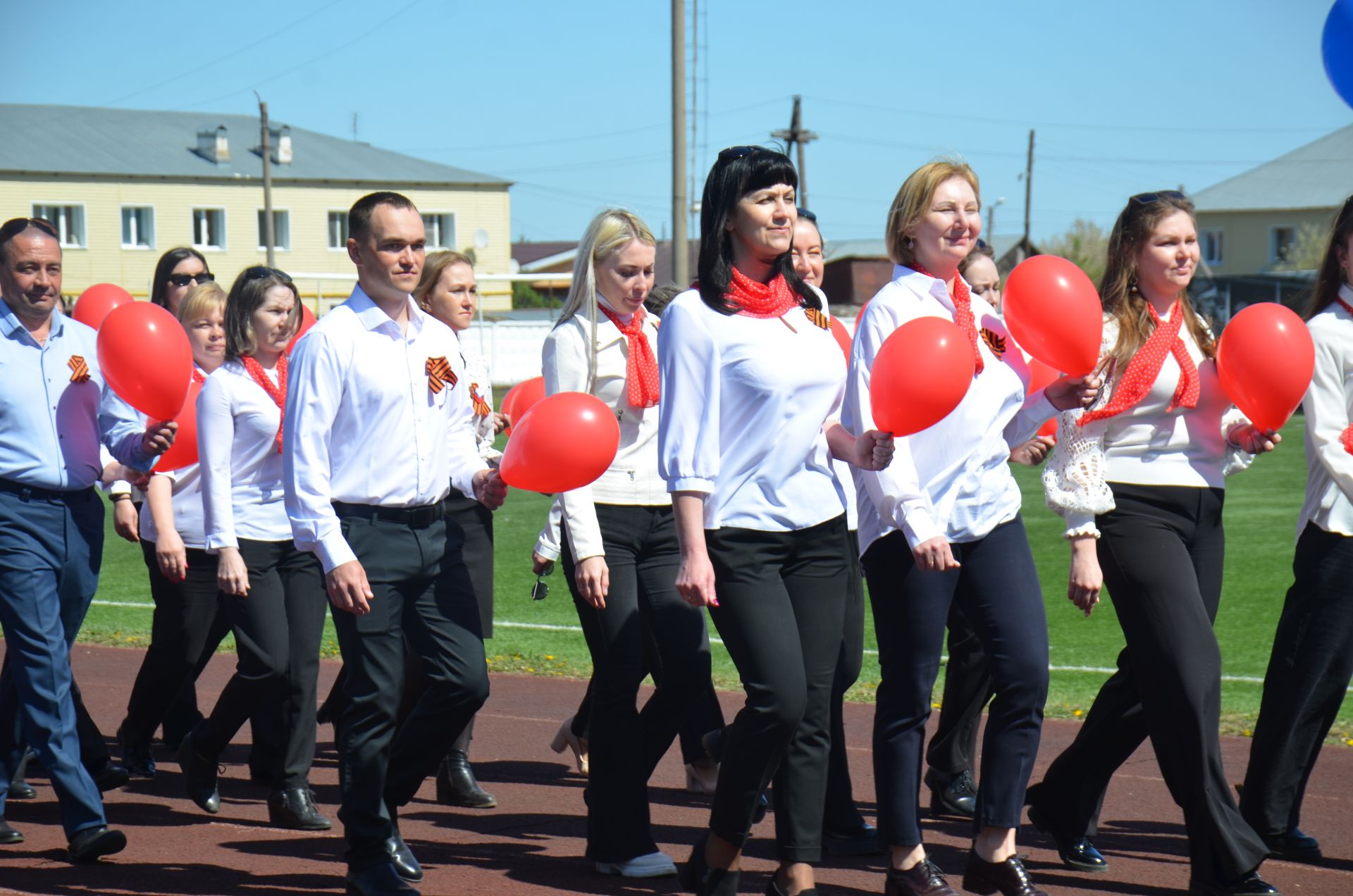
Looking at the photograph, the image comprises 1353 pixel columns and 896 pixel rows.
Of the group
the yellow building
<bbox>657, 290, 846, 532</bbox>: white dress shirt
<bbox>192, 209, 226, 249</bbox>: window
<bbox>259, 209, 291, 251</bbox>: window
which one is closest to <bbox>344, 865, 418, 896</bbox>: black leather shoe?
<bbox>657, 290, 846, 532</bbox>: white dress shirt

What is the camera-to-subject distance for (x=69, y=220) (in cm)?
6225

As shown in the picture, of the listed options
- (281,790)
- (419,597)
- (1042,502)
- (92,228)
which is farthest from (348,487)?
(92,228)

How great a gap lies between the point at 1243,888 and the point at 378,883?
8.56 ft

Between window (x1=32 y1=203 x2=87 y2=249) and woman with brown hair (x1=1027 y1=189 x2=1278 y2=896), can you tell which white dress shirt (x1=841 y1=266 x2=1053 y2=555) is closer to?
woman with brown hair (x1=1027 y1=189 x2=1278 y2=896)

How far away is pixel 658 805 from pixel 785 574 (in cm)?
204

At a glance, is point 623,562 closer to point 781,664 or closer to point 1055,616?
point 781,664

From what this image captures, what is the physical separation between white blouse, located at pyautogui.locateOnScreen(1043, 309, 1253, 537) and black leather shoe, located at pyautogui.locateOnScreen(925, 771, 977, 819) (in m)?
1.56

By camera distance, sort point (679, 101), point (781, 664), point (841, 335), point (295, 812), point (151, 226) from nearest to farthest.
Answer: point (781, 664), point (295, 812), point (841, 335), point (679, 101), point (151, 226)

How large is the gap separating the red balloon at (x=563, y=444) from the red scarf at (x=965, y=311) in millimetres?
1090

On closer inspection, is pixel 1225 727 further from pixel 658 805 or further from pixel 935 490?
pixel 935 490

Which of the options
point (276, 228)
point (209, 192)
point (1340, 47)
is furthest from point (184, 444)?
point (276, 228)

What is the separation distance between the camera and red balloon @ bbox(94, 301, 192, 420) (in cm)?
557

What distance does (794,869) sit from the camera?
15.2 feet

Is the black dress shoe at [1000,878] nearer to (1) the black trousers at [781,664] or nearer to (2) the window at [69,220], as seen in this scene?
(1) the black trousers at [781,664]
